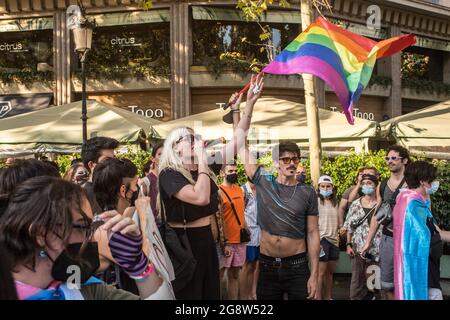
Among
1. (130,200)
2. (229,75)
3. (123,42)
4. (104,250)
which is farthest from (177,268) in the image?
(123,42)

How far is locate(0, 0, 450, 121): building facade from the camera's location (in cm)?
2141

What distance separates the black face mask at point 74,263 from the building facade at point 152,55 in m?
A: 19.0

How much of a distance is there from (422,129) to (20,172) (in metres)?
8.13

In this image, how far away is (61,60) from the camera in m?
22.3

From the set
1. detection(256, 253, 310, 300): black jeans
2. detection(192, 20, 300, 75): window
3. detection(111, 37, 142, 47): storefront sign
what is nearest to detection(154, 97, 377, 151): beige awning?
detection(256, 253, 310, 300): black jeans

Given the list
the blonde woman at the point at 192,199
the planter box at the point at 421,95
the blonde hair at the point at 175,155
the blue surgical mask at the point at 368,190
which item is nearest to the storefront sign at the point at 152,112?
the planter box at the point at 421,95

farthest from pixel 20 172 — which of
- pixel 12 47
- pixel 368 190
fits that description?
pixel 12 47

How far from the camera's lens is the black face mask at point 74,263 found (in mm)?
2139

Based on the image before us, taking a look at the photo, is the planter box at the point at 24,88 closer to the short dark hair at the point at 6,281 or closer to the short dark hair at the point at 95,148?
the short dark hair at the point at 95,148

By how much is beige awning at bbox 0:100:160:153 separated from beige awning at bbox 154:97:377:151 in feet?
2.11

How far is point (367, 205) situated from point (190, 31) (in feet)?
→ 48.4

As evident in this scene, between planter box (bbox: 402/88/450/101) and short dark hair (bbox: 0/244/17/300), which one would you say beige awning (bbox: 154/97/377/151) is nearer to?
short dark hair (bbox: 0/244/17/300)

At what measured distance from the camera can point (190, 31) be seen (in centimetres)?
2159

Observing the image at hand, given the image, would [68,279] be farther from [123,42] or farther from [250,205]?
[123,42]
